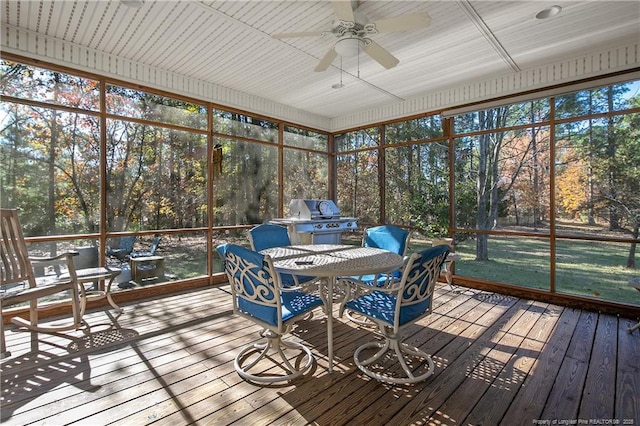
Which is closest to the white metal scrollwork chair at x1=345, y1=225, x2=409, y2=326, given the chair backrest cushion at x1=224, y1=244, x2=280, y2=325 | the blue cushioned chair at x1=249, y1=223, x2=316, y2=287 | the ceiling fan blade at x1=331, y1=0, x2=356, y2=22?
the blue cushioned chair at x1=249, y1=223, x2=316, y2=287

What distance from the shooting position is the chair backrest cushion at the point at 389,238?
10.7ft

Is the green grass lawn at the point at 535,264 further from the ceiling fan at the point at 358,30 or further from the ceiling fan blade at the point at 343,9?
the ceiling fan blade at the point at 343,9

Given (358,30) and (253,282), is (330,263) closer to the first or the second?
(253,282)

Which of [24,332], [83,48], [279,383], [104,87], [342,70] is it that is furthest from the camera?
[342,70]

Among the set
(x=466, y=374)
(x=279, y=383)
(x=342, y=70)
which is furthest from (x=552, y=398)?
(x=342, y=70)

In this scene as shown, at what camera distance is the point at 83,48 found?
3549 mm

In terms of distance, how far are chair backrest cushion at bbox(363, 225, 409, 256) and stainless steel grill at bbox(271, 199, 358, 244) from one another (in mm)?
1585

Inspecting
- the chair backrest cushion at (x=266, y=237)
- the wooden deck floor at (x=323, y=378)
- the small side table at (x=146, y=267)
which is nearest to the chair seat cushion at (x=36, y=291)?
the wooden deck floor at (x=323, y=378)

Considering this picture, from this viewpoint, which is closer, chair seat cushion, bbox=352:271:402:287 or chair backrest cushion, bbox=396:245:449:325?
chair backrest cushion, bbox=396:245:449:325

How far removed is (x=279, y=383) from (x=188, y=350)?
0.98 metres

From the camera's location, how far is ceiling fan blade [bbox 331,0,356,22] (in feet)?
7.29

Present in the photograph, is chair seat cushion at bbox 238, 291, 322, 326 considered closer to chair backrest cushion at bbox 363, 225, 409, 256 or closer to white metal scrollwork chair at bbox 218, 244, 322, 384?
white metal scrollwork chair at bbox 218, 244, 322, 384

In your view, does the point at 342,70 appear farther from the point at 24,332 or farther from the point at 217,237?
the point at 24,332

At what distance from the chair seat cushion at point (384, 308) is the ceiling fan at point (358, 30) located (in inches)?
83.9
